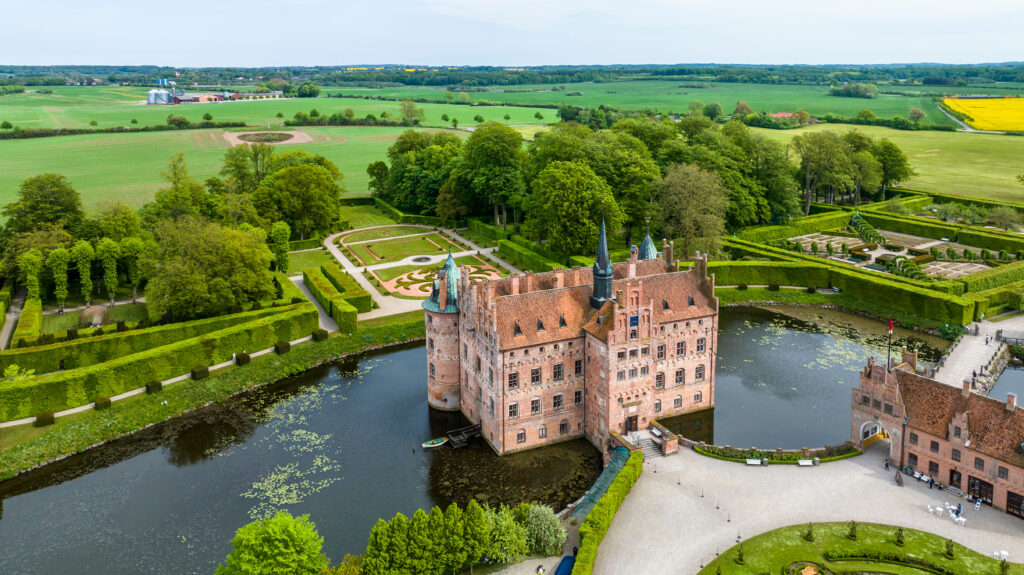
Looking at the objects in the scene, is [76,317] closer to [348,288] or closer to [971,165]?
[348,288]

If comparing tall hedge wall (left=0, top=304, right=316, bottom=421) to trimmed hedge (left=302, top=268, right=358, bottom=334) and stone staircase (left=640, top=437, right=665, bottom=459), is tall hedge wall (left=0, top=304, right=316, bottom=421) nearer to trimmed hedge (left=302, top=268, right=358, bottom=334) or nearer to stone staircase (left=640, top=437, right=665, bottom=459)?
trimmed hedge (left=302, top=268, right=358, bottom=334)

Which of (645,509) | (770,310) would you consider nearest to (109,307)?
(645,509)

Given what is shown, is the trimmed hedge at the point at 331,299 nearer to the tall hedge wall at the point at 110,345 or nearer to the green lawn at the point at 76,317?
the tall hedge wall at the point at 110,345

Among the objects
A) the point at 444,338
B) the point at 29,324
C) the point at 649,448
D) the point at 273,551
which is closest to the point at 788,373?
the point at 649,448

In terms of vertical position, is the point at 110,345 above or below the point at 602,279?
below

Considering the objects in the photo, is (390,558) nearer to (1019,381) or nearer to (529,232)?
(1019,381)
